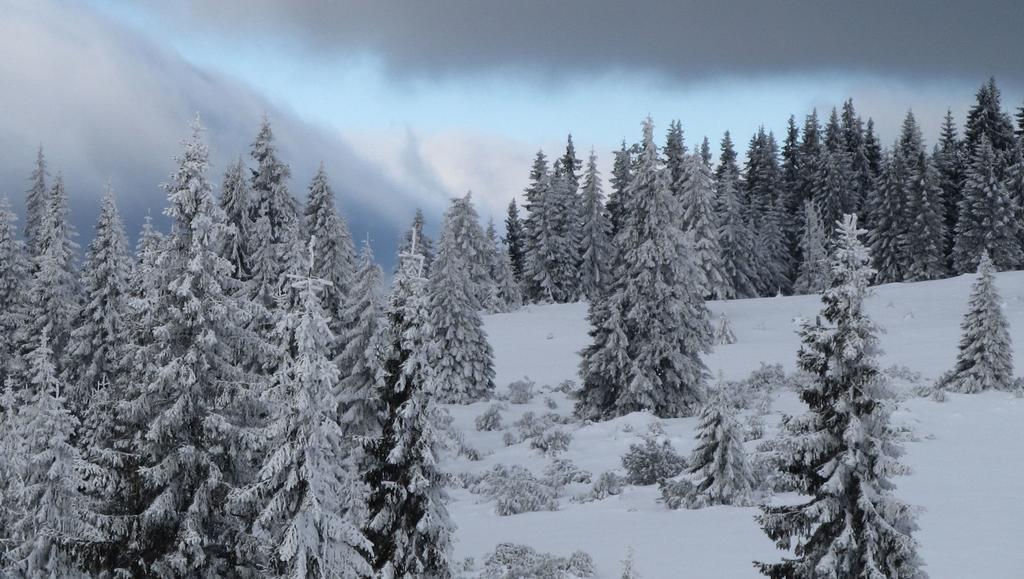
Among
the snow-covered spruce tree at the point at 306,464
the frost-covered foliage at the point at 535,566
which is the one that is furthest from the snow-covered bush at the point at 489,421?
the snow-covered spruce tree at the point at 306,464

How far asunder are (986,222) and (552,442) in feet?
179

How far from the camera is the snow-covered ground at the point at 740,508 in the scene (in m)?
15.3

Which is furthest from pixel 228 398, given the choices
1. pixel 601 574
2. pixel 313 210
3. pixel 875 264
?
pixel 875 264

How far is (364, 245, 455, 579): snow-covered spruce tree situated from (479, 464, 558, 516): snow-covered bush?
1001 cm

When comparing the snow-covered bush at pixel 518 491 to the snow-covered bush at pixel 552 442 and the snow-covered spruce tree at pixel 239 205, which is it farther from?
the snow-covered spruce tree at pixel 239 205

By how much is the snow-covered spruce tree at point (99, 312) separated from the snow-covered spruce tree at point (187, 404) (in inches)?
910

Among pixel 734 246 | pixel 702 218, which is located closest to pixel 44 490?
pixel 702 218

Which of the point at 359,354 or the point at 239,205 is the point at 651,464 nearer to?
the point at 359,354

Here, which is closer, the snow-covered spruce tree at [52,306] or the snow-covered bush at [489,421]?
the snow-covered bush at [489,421]

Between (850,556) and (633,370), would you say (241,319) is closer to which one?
(850,556)

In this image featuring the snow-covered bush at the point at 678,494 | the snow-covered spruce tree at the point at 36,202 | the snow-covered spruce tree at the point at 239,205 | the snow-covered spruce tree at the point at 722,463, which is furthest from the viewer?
the snow-covered spruce tree at the point at 36,202

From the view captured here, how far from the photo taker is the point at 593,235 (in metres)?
69.1

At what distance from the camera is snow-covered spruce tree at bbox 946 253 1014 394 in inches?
1156

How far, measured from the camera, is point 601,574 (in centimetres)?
1562
